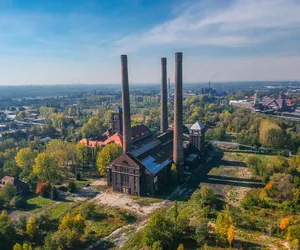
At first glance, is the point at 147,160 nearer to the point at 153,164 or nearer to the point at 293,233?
the point at 153,164

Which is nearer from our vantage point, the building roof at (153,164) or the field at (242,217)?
the field at (242,217)

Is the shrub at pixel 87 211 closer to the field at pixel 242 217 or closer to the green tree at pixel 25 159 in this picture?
the field at pixel 242 217

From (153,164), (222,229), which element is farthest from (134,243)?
(153,164)

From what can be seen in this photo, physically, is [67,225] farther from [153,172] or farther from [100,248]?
[153,172]

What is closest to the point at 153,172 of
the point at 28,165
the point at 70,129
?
the point at 28,165

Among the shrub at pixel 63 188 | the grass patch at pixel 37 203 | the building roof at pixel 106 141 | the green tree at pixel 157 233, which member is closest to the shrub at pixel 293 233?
the green tree at pixel 157 233
